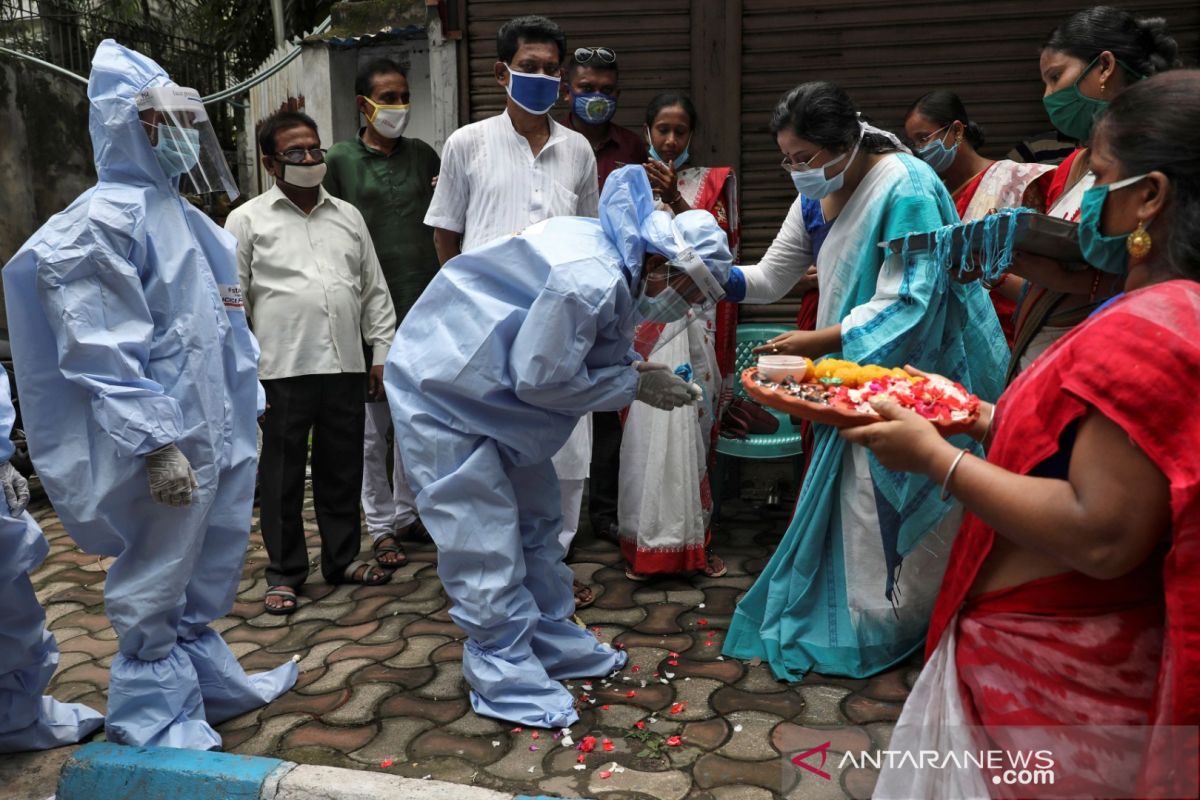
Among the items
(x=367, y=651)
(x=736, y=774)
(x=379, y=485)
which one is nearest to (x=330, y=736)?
(x=367, y=651)

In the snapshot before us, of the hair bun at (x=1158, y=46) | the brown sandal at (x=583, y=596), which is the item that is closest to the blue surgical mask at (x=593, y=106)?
the brown sandal at (x=583, y=596)

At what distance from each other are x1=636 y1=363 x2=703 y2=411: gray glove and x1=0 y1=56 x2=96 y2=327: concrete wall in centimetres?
700

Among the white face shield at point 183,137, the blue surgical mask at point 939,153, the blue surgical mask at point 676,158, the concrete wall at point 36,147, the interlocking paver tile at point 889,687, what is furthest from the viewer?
the concrete wall at point 36,147

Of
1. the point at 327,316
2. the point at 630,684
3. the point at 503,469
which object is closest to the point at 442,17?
the point at 327,316

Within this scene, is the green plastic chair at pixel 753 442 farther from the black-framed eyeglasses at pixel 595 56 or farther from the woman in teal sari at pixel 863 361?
the black-framed eyeglasses at pixel 595 56

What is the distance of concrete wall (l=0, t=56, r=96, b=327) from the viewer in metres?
8.08

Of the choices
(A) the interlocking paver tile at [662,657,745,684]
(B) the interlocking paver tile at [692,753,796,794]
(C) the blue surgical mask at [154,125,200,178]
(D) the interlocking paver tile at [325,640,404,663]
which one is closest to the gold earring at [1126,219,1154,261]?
(B) the interlocking paver tile at [692,753,796,794]

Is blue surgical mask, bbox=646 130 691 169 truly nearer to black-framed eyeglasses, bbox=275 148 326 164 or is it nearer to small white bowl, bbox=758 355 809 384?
black-framed eyeglasses, bbox=275 148 326 164

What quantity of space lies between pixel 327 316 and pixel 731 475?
2519 mm

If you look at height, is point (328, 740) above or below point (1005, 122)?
below

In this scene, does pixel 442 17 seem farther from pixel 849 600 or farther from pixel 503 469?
pixel 849 600

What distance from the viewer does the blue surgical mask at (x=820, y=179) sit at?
3271 mm

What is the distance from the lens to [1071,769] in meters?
1.52

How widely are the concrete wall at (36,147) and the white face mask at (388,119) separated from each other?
496 cm
